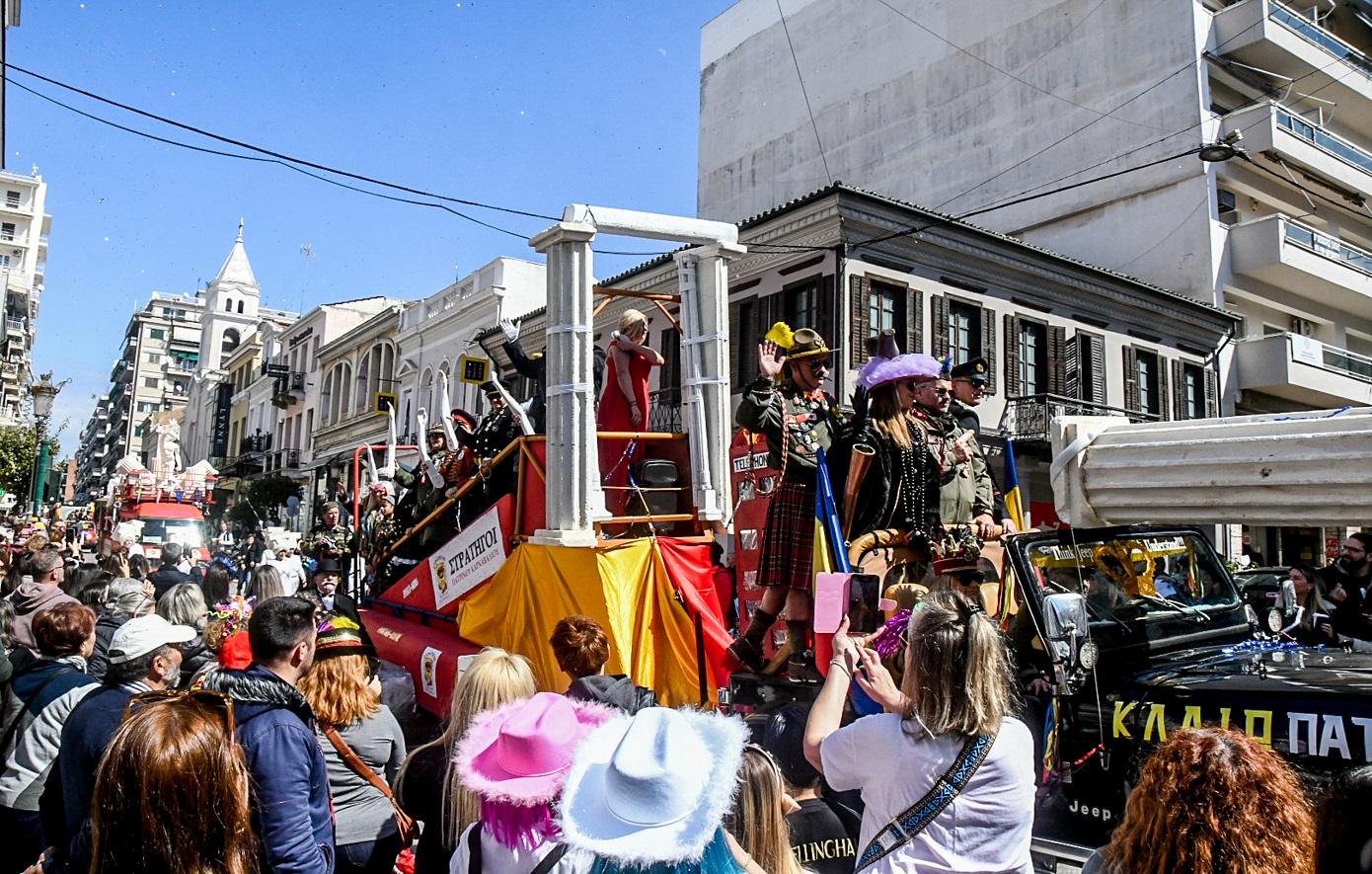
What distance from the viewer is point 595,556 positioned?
221 inches

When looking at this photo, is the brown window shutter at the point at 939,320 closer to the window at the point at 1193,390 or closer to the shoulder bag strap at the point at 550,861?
the window at the point at 1193,390

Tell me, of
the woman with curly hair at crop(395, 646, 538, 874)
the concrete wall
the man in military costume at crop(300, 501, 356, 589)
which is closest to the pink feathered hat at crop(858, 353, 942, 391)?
the woman with curly hair at crop(395, 646, 538, 874)

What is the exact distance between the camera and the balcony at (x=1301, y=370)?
23.5 meters

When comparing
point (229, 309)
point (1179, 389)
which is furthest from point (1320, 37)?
point (229, 309)

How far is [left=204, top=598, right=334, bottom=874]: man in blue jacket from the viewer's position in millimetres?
2371

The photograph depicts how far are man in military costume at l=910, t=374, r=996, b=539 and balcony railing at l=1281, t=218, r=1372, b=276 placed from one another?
2192 cm

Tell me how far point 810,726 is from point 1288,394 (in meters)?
27.8

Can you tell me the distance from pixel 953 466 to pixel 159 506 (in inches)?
1016

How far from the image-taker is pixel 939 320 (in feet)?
64.6

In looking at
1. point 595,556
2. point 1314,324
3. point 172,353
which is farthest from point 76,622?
point 172,353

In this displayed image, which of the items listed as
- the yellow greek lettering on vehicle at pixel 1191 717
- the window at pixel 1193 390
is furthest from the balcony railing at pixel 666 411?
the yellow greek lettering on vehicle at pixel 1191 717

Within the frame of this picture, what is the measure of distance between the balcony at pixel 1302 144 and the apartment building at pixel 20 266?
53.3 meters

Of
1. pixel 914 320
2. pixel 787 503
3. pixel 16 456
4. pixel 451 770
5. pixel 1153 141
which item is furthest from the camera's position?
pixel 16 456

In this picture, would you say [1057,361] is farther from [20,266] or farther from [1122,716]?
[20,266]
